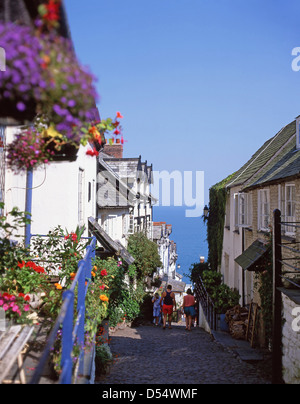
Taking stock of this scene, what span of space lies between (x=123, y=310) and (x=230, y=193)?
7893 millimetres

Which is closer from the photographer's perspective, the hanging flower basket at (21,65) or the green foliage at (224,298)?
the hanging flower basket at (21,65)

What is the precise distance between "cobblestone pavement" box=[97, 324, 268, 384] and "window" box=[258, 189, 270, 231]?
436cm

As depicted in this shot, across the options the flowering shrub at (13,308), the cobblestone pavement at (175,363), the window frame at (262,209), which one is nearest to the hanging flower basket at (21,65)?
→ the flowering shrub at (13,308)

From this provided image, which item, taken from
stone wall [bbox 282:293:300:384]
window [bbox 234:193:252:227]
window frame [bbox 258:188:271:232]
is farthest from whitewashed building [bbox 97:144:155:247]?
stone wall [bbox 282:293:300:384]

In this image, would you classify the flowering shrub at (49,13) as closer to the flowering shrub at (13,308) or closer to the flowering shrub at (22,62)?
the flowering shrub at (22,62)

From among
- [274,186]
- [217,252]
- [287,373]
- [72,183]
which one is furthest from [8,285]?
[217,252]

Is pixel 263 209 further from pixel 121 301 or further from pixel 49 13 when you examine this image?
pixel 49 13

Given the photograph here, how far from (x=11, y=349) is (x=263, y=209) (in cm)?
1123

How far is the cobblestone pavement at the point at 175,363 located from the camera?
324 inches

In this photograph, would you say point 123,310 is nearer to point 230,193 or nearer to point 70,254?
point 230,193

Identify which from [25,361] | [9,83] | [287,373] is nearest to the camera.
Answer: [9,83]

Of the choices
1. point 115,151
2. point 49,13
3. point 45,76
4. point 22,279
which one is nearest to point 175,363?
point 22,279

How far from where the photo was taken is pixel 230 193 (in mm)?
20094

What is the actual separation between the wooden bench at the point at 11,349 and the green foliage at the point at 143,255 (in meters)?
19.1
